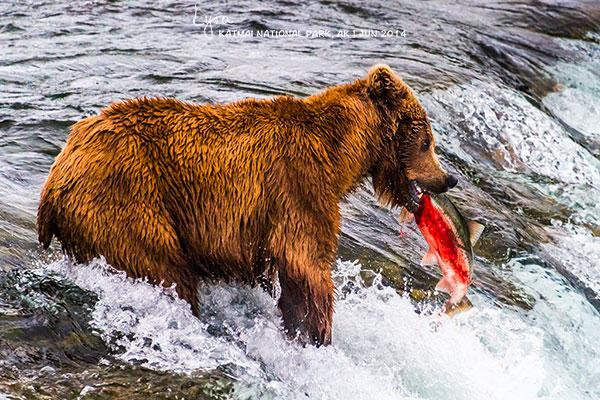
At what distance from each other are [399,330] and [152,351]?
5.73ft

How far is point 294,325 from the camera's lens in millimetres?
5492

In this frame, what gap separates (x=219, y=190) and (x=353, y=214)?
7.77 feet

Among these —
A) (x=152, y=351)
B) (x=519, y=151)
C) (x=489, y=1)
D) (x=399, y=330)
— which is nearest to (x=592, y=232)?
(x=519, y=151)

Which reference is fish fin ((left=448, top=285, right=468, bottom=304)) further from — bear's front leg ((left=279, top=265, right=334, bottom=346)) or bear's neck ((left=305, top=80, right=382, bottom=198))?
bear's front leg ((left=279, top=265, right=334, bottom=346))

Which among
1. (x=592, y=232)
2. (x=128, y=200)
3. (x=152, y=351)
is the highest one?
(x=128, y=200)

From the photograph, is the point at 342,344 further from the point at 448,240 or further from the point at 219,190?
the point at 219,190

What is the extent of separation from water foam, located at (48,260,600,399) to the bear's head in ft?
2.42

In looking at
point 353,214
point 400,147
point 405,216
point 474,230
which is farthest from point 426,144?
point 353,214

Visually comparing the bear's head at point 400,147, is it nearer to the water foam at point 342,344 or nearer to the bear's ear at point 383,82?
the bear's ear at point 383,82

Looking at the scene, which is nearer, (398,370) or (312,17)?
(398,370)

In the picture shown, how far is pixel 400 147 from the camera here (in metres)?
5.95

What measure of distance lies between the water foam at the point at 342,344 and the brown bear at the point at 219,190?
0.41 feet

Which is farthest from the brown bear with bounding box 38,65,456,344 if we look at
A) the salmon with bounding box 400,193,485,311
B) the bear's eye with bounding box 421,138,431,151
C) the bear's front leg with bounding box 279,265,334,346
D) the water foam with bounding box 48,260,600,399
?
the salmon with bounding box 400,193,485,311

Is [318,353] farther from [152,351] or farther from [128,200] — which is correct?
[128,200]
